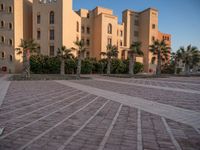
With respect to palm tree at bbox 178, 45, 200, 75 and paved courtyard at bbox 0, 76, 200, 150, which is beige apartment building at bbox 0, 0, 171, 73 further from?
paved courtyard at bbox 0, 76, 200, 150

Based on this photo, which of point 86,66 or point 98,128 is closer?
point 98,128

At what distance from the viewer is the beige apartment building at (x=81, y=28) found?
39.3m

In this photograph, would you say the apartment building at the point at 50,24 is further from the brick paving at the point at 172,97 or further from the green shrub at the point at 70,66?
the brick paving at the point at 172,97

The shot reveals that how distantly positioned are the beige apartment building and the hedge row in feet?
12.4

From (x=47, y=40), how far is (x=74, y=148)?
39177 mm

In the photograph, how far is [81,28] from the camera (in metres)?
47.4

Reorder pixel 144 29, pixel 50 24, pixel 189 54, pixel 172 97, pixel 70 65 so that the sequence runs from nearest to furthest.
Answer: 1. pixel 172 97
2. pixel 70 65
3. pixel 50 24
4. pixel 189 54
5. pixel 144 29

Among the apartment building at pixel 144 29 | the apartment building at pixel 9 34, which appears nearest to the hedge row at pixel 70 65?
the apartment building at pixel 9 34

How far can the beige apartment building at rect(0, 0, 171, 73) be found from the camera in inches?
1549

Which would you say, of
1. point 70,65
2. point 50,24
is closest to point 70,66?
point 70,65

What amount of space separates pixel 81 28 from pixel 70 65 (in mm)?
14156

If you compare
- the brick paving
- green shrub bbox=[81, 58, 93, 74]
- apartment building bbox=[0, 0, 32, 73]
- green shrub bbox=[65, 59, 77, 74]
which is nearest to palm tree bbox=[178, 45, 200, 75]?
green shrub bbox=[81, 58, 93, 74]

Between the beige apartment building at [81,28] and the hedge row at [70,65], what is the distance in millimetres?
3772

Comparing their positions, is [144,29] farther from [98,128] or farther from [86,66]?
[98,128]
